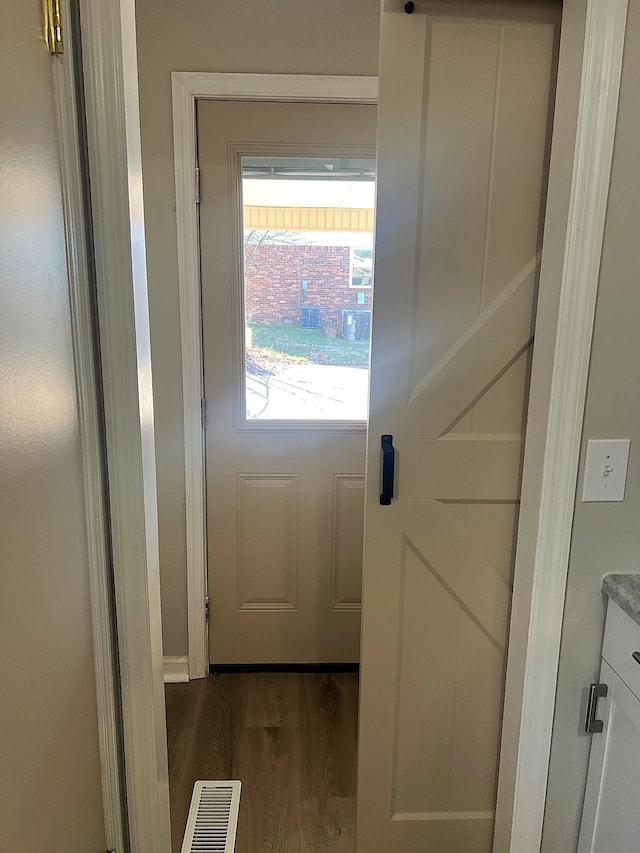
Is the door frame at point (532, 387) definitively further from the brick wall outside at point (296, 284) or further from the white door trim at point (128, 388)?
the brick wall outside at point (296, 284)

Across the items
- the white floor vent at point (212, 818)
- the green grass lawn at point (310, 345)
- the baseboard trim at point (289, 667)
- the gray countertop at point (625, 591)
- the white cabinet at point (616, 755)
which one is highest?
the green grass lawn at point (310, 345)

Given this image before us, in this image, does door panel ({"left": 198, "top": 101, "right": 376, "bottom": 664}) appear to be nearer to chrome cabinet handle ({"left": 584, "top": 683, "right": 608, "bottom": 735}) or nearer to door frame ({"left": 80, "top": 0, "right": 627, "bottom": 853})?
door frame ({"left": 80, "top": 0, "right": 627, "bottom": 853})

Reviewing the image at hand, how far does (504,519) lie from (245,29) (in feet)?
5.86

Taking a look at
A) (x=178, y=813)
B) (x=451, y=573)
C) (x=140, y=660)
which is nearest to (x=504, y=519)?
(x=451, y=573)

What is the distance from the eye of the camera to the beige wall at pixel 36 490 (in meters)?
0.72

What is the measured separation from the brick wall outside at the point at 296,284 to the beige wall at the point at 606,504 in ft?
4.06

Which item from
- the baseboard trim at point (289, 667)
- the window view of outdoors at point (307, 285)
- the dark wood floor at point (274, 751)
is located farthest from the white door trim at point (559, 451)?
the baseboard trim at point (289, 667)

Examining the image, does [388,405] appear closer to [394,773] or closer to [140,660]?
[140,660]

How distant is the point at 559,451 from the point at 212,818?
1503mm

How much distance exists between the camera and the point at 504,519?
146 centimetres

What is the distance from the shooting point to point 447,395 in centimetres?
141

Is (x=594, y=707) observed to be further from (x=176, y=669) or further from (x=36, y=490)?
(x=176, y=669)

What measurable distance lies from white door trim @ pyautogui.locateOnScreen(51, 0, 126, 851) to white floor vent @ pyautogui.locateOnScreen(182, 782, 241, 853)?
0.66 m

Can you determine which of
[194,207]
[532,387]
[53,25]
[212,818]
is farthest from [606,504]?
[194,207]
